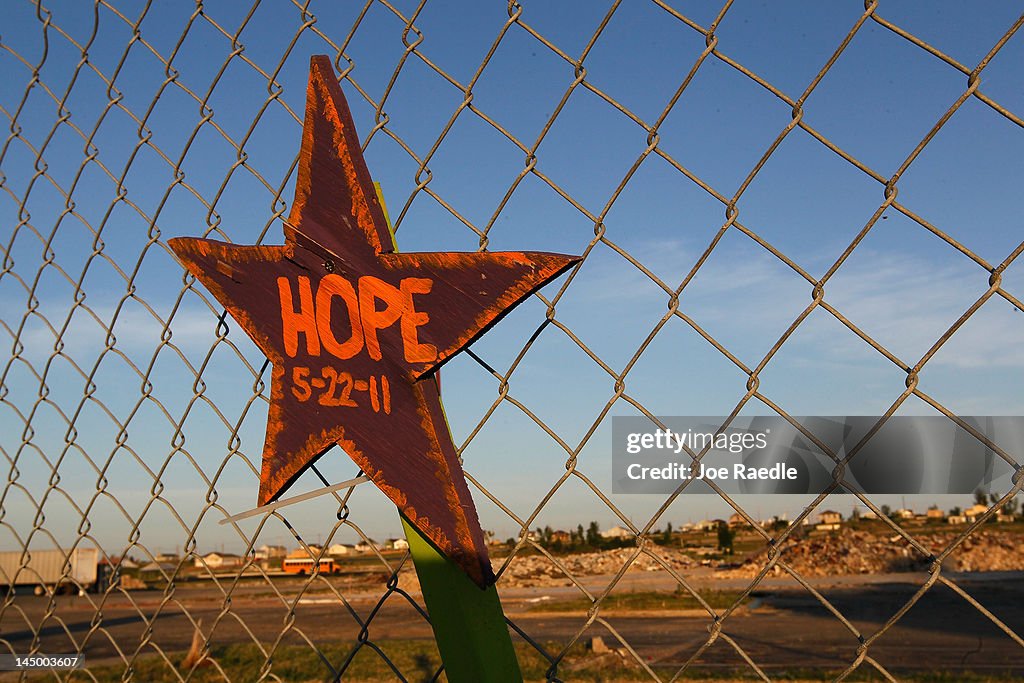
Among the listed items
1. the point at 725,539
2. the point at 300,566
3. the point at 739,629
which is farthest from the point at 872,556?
the point at 300,566

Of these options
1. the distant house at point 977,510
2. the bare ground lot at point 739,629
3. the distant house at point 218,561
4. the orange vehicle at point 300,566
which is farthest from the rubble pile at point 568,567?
the distant house at point 977,510

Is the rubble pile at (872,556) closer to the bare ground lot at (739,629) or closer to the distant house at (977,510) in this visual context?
the bare ground lot at (739,629)

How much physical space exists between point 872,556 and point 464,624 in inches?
1104

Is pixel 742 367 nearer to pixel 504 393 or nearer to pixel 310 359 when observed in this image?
Result: pixel 504 393

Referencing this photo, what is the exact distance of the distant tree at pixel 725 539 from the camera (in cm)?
3209

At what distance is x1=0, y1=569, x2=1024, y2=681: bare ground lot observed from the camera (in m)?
8.51

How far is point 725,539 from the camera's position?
32812 millimetres

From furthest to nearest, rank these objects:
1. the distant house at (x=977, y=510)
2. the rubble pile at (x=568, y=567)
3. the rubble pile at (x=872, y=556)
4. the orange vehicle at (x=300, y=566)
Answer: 1. the orange vehicle at (x=300, y=566)
2. the rubble pile at (x=568, y=567)
3. the rubble pile at (x=872, y=556)
4. the distant house at (x=977, y=510)

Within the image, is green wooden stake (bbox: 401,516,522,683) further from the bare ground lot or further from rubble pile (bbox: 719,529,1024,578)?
rubble pile (bbox: 719,529,1024,578)

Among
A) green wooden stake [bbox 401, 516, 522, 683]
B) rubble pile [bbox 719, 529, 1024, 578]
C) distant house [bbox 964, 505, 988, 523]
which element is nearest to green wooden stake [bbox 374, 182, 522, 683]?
green wooden stake [bbox 401, 516, 522, 683]

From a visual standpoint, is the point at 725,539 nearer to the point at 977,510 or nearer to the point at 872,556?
the point at 872,556

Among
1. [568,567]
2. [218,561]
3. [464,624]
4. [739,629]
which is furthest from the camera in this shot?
[218,561]

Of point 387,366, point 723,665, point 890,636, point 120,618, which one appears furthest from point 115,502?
point 120,618

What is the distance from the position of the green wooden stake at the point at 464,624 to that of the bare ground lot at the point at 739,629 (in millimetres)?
3958
